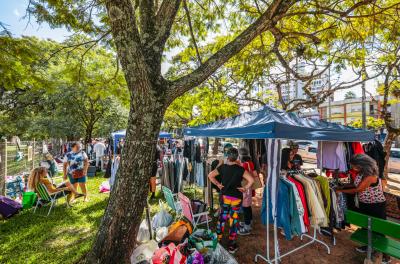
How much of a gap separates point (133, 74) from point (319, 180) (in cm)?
353

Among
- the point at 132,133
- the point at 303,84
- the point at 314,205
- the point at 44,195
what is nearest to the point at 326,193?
the point at 314,205

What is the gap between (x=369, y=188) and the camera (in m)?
3.51

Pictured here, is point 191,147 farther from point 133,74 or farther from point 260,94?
point 260,94

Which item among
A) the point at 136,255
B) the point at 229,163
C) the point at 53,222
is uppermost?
the point at 229,163

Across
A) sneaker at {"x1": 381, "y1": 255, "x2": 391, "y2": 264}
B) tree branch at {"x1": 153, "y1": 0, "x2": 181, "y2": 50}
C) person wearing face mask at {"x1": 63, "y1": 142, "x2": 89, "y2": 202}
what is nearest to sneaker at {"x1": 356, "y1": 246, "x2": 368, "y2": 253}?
sneaker at {"x1": 381, "y1": 255, "x2": 391, "y2": 264}

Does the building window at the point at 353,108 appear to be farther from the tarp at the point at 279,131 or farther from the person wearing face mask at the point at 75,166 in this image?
the person wearing face mask at the point at 75,166

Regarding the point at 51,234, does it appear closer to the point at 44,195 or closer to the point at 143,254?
the point at 44,195

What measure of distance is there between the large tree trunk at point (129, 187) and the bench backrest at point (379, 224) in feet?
9.82

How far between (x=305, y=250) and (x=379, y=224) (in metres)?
1.46

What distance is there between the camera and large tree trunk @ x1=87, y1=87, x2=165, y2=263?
2.85m

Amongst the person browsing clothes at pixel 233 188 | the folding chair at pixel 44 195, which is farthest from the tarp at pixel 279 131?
the folding chair at pixel 44 195

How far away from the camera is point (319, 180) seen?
12.8 feet

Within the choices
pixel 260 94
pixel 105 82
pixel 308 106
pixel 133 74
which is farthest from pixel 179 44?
pixel 260 94

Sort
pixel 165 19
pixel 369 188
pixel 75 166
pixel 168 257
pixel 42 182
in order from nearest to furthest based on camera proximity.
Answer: pixel 168 257
pixel 165 19
pixel 369 188
pixel 42 182
pixel 75 166
